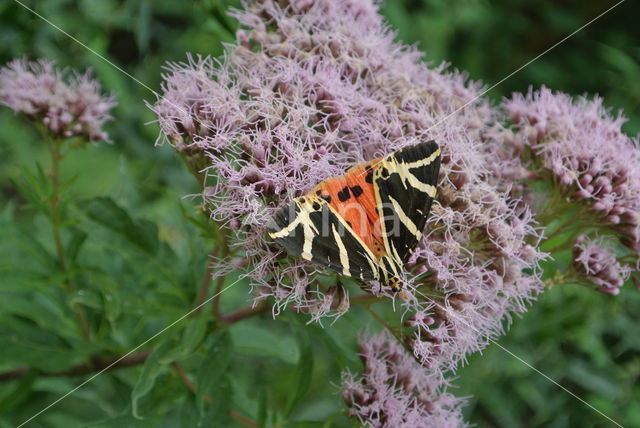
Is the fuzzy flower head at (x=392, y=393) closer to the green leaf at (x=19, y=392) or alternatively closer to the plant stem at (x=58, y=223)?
the plant stem at (x=58, y=223)

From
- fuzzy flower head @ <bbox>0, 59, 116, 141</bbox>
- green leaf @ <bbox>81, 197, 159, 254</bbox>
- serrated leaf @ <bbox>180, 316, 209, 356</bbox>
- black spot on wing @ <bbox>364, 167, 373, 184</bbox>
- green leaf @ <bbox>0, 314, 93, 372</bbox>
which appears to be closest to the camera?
black spot on wing @ <bbox>364, 167, 373, 184</bbox>

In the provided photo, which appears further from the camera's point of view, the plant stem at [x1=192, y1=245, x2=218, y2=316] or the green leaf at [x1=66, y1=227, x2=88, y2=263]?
the green leaf at [x1=66, y1=227, x2=88, y2=263]

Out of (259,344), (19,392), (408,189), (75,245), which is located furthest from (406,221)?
(19,392)

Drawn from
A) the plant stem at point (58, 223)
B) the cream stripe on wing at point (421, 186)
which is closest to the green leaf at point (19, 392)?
the plant stem at point (58, 223)

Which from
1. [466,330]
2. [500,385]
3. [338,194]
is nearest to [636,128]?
[500,385]

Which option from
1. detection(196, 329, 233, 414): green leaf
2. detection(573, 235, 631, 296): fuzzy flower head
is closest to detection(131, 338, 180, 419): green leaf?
detection(196, 329, 233, 414): green leaf

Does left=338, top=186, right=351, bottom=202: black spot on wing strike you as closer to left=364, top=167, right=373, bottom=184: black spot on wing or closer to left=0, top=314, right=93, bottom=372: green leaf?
left=364, top=167, right=373, bottom=184: black spot on wing
